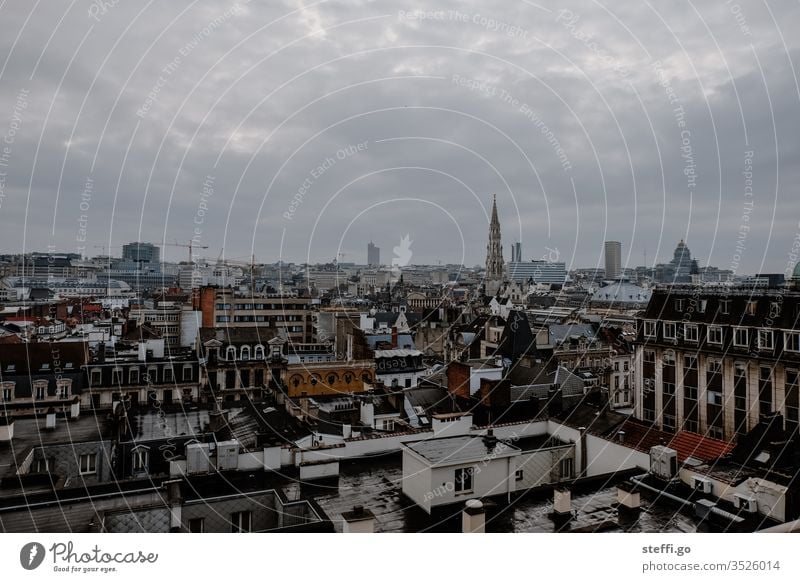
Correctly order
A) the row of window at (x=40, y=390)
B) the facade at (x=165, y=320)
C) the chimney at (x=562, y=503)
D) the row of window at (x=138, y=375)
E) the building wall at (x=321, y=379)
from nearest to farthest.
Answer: the chimney at (x=562, y=503) → the row of window at (x=40, y=390) → the row of window at (x=138, y=375) → the building wall at (x=321, y=379) → the facade at (x=165, y=320)

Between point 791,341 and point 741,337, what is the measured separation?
112 centimetres

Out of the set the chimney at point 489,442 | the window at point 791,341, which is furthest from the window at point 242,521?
the window at point 791,341

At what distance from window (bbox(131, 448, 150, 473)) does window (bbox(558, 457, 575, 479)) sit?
21.9 ft

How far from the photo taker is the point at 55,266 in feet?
248

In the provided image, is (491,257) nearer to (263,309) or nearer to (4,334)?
(263,309)

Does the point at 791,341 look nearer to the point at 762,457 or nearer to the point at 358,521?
the point at 762,457

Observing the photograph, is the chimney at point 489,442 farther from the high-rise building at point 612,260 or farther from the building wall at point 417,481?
the high-rise building at point 612,260

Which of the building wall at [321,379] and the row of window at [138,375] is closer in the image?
the row of window at [138,375]

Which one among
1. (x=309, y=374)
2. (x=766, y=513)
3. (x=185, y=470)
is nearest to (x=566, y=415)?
(x=766, y=513)

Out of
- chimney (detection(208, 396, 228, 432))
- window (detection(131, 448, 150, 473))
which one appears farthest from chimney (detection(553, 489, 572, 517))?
window (detection(131, 448, 150, 473))

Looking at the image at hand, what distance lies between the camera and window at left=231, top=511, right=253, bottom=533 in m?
6.13
